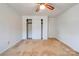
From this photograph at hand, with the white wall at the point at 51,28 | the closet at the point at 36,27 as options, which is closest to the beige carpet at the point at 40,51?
the closet at the point at 36,27

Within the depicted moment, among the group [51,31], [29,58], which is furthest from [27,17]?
[29,58]

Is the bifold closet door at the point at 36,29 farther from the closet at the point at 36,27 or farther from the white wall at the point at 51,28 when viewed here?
the white wall at the point at 51,28

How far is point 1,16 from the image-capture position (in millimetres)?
3986

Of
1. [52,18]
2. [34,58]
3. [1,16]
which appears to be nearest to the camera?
[34,58]

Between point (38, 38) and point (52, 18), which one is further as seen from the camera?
point (52, 18)

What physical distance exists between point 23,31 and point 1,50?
4105 millimetres

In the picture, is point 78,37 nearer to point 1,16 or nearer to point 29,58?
point 1,16

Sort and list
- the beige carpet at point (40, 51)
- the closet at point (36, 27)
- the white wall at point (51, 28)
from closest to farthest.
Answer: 1. the beige carpet at point (40, 51)
2. the closet at point (36, 27)
3. the white wall at point (51, 28)

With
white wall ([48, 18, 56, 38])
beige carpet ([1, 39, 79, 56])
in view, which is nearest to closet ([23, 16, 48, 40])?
white wall ([48, 18, 56, 38])

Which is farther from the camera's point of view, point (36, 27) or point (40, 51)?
point (36, 27)

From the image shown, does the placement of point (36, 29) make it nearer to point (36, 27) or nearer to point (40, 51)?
point (36, 27)

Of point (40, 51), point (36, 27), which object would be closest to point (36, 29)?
point (36, 27)

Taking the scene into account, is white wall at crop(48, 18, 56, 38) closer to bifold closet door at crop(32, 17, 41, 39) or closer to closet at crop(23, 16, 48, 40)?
closet at crop(23, 16, 48, 40)

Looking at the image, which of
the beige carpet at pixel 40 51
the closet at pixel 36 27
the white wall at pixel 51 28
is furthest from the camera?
the white wall at pixel 51 28
